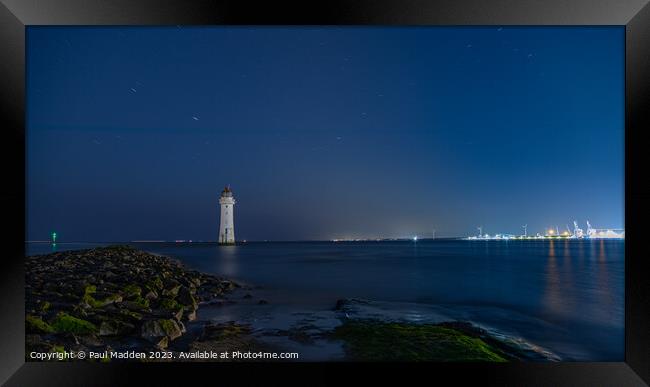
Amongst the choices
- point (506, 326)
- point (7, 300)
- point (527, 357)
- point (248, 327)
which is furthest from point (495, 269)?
point (7, 300)

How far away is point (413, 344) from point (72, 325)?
12.6ft

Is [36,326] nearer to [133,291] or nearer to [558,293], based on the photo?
[133,291]

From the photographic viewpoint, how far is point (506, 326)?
7.09 metres

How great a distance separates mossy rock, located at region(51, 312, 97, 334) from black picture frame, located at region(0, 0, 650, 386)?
3.17 feet

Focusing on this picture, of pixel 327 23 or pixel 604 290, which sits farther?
pixel 604 290

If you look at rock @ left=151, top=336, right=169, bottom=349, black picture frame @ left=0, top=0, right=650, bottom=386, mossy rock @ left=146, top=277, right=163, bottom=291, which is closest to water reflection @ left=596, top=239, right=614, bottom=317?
black picture frame @ left=0, top=0, right=650, bottom=386

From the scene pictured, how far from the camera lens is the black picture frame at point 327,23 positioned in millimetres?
3123

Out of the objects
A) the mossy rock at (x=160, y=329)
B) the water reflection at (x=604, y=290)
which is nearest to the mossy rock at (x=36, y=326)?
the mossy rock at (x=160, y=329)

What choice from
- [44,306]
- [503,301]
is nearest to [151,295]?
[44,306]

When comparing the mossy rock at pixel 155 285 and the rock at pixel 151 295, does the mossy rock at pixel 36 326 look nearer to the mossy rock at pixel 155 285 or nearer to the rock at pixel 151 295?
the rock at pixel 151 295

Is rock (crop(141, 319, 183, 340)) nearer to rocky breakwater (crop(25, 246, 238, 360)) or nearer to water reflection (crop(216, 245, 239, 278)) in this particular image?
rocky breakwater (crop(25, 246, 238, 360))

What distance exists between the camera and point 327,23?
323 centimetres

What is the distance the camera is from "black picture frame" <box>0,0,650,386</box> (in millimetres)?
3123

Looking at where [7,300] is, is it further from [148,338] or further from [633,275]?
[633,275]
